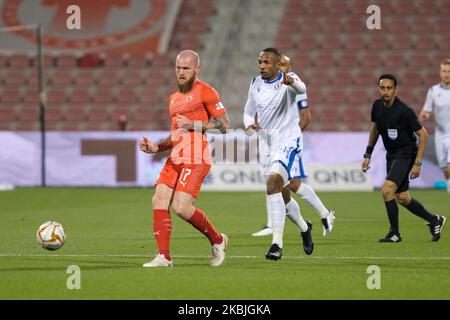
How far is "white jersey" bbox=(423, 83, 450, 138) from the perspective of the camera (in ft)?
51.1

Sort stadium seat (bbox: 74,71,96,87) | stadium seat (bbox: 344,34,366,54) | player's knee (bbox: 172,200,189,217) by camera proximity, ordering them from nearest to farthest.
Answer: player's knee (bbox: 172,200,189,217) → stadium seat (bbox: 344,34,366,54) → stadium seat (bbox: 74,71,96,87)

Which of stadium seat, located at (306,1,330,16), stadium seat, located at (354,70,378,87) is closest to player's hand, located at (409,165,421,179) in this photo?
stadium seat, located at (354,70,378,87)

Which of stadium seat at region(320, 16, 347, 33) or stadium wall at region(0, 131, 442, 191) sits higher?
stadium seat at region(320, 16, 347, 33)

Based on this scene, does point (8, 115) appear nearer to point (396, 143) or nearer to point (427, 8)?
point (427, 8)

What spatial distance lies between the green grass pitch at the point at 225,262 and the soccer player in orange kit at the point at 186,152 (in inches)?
15.7

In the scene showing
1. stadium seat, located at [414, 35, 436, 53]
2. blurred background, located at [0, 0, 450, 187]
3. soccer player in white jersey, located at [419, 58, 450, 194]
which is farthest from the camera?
stadium seat, located at [414, 35, 436, 53]

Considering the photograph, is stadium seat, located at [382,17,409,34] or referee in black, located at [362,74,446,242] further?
stadium seat, located at [382,17,409,34]

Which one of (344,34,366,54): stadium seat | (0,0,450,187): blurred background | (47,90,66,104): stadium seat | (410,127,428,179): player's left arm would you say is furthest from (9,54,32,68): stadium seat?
(410,127,428,179): player's left arm

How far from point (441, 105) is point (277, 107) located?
5789 mm

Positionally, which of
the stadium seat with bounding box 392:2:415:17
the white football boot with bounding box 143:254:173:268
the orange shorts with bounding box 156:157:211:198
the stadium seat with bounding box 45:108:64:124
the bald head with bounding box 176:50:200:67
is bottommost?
the white football boot with bounding box 143:254:173:268

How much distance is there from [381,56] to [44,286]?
22695 mm

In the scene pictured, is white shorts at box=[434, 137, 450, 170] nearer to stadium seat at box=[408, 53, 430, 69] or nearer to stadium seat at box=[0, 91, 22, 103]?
stadium seat at box=[408, 53, 430, 69]

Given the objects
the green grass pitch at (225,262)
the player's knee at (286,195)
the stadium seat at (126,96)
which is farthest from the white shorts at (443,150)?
the stadium seat at (126,96)

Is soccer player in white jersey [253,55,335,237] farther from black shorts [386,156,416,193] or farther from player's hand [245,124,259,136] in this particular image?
player's hand [245,124,259,136]
